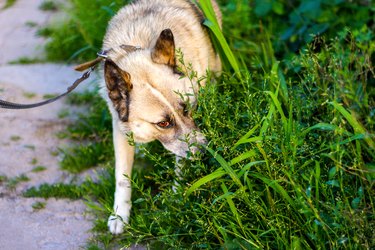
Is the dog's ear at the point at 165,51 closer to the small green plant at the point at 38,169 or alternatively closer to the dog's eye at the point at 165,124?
the dog's eye at the point at 165,124

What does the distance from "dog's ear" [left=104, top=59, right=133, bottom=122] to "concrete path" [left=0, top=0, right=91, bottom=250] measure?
82 cm

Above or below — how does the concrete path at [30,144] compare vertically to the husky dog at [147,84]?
below

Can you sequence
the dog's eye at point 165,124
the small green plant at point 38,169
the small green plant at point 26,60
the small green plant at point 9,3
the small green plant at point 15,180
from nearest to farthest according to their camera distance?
the dog's eye at point 165,124 → the small green plant at point 15,180 → the small green plant at point 38,169 → the small green plant at point 26,60 → the small green plant at point 9,3

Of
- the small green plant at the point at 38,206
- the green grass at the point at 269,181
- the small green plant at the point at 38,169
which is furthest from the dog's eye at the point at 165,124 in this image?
the small green plant at the point at 38,169

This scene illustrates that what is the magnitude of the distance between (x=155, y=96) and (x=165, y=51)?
0.92 feet

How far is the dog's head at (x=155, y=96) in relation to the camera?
3248 millimetres

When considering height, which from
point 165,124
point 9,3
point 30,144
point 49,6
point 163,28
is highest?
point 163,28

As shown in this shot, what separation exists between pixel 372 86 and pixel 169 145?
1836mm

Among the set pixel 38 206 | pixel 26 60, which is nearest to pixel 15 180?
pixel 38 206

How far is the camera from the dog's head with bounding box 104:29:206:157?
3.25m

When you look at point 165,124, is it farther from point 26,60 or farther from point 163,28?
point 26,60

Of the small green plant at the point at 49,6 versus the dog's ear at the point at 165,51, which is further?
the small green plant at the point at 49,6

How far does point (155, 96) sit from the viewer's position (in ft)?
10.7

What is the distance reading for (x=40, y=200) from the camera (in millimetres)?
3945
